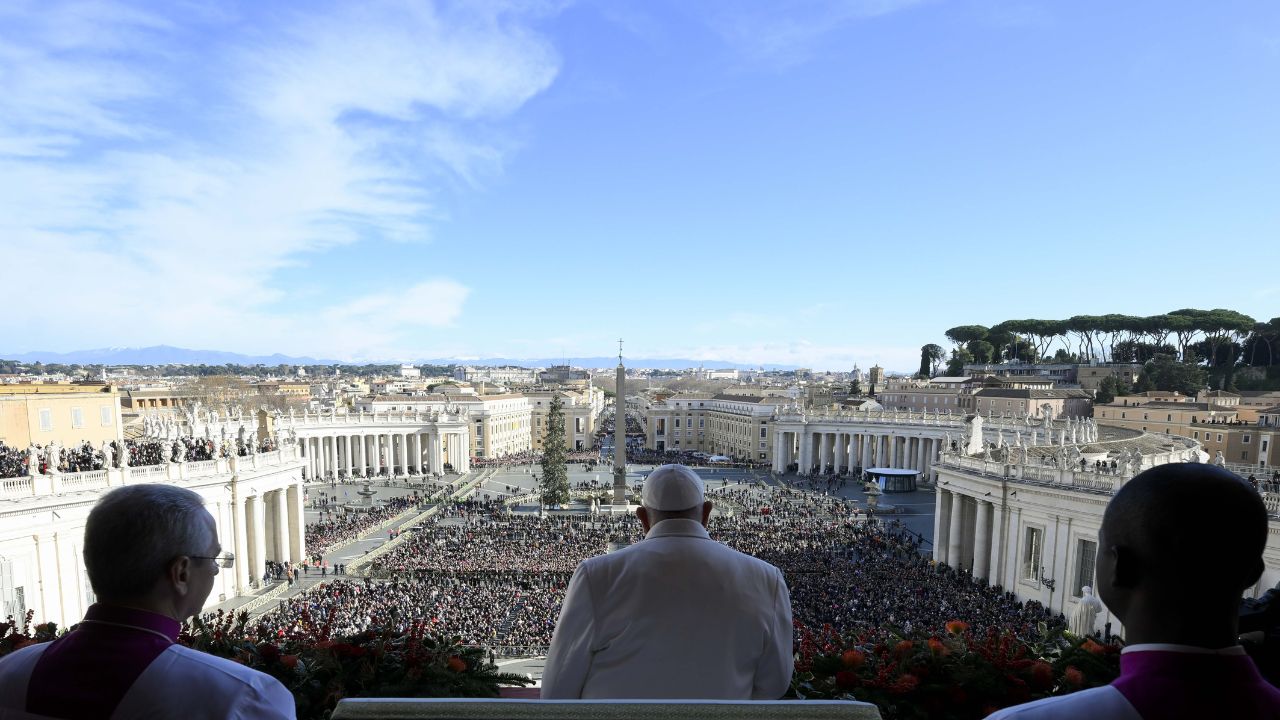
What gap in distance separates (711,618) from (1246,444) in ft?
170

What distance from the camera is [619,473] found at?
139 feet

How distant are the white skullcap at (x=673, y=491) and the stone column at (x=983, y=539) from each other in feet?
84.5

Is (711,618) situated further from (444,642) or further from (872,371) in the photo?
(872,371)

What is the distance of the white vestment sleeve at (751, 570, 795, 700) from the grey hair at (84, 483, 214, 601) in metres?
2.20

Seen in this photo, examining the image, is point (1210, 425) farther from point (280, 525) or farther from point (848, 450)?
point (280, 525)

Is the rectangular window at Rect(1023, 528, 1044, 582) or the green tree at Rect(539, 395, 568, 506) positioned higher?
the rectangular window at Rect(1023, 528, 1044, 582)

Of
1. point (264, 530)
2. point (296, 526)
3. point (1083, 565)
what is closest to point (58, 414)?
point (264, 530)

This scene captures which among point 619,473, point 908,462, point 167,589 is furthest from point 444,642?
Answer: point 908,462

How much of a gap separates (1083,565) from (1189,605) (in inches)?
927

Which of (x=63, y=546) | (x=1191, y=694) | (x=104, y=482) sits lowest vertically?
(x=63, y=546)

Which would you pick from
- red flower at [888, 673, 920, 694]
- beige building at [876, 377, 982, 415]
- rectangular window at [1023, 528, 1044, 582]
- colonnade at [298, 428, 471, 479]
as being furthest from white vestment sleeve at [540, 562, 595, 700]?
beige building at [876, 377, 982, 415]

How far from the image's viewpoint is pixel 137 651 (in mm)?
1907

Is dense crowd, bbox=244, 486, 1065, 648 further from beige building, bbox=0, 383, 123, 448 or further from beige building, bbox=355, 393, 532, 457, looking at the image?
beige building, bbox=355, 393, 532, 457

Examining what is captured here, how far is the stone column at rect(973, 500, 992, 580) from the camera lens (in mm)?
25438
